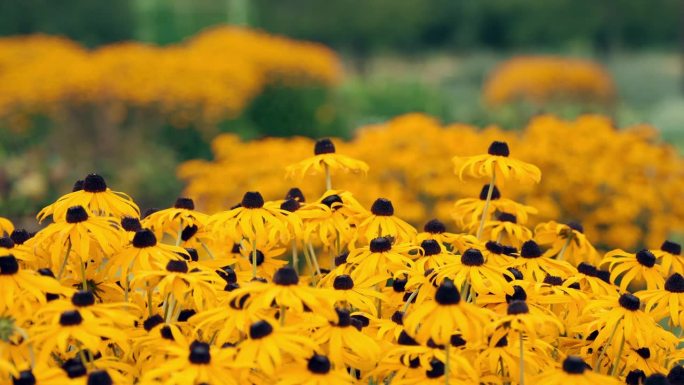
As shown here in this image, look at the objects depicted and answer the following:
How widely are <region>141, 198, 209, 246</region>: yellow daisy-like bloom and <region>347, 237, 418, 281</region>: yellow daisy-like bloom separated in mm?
408

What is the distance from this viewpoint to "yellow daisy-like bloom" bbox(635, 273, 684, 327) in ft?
6.79

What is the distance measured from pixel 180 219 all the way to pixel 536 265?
920 millimetres

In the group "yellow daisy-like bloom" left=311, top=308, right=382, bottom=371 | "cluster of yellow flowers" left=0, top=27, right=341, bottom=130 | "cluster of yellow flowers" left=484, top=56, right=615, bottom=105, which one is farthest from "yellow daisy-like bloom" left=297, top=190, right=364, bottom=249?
"cluster of yellow flowers" left=484, top=56, right=615, bottom=105

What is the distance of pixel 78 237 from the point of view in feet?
6.43

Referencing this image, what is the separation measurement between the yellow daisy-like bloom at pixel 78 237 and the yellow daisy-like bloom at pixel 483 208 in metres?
1.00

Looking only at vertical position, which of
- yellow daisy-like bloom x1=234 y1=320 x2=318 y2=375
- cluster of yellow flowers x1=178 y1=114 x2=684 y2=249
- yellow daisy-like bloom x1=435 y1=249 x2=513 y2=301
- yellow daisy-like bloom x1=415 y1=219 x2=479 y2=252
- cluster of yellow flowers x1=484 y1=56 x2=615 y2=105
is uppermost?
yellow daisy-like bloom x1=435 y1=249 x2=513 y2=301

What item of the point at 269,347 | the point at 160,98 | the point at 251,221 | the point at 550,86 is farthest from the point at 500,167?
the point at 550,86

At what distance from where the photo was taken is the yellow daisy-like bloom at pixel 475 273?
190 cm

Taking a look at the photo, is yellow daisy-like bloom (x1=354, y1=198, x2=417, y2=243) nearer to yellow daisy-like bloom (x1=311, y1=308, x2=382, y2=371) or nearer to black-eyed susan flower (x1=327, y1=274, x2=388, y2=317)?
black-eyed susan flower (x1=327, y1=274, x2=388, y2=317)

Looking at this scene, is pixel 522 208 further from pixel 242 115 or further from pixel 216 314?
pixel 242 115

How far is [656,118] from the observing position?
1410cm

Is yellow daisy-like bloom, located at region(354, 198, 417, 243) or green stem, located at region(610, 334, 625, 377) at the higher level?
yellow daisy-like bloom, located at region(354, 198, 417, 243)

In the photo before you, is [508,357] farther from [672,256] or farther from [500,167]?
[672,256]

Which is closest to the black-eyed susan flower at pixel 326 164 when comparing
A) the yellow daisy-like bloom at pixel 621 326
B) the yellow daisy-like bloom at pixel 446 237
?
the yellow daisy-like bloom at pixel 446 237
